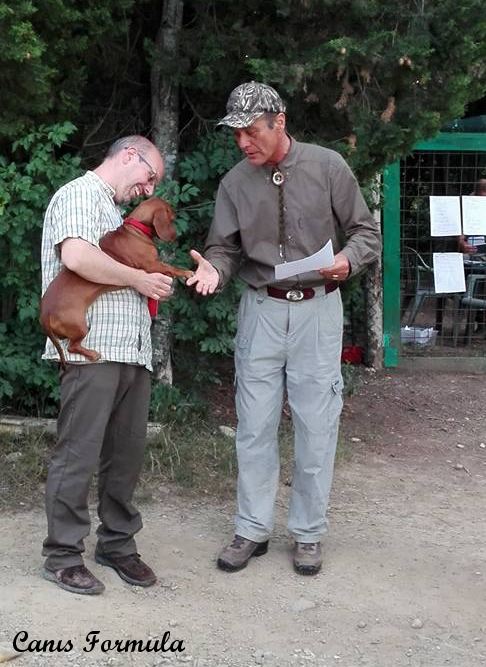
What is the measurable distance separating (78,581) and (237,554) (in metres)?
0.77

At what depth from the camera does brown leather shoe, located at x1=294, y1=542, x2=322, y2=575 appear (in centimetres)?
423

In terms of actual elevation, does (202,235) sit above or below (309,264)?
above

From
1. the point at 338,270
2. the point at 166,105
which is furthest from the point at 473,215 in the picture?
the point at 338,270

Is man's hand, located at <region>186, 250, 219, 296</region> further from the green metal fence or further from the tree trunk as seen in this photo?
the green metal fence

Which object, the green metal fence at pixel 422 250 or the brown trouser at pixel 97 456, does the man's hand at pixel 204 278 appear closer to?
the brown trouser at pixel 97 456

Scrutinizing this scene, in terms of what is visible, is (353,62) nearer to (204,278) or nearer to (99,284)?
(204,278)

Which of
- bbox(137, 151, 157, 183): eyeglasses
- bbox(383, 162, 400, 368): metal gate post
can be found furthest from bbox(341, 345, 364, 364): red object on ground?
bbox(137, 151, 157, 183): eyeglasses

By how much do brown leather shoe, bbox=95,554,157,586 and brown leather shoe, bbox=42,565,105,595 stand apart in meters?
0.15

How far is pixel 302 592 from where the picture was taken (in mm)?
4062

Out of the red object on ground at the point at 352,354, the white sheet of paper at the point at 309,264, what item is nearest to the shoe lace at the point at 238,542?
the white sheet of paper at the point at 309,264

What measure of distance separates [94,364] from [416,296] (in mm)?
5301

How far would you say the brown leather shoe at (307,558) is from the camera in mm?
4230

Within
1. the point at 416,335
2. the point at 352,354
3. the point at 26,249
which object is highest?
the point at 26,249

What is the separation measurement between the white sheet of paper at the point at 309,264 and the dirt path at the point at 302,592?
1381 millimetres
